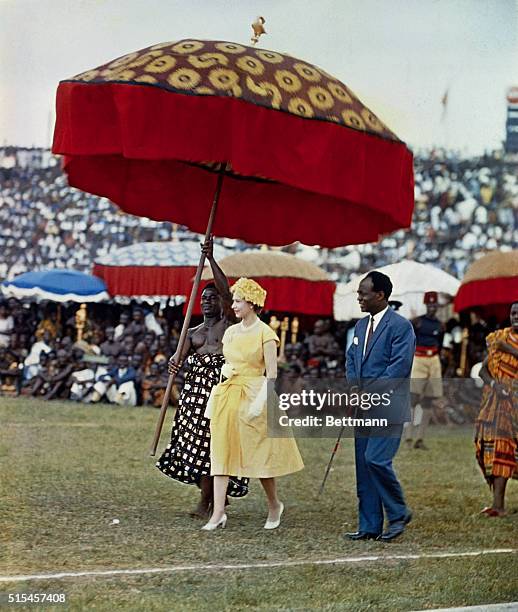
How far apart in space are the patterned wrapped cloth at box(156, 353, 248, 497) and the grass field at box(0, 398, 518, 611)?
0.73 feet

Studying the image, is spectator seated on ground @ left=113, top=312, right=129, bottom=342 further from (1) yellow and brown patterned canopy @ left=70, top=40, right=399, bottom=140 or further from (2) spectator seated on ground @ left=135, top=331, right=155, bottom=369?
(1) yellow and brown patterned canopy @ left=70, top=40, right=399, bottom=140

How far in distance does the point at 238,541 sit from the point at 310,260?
781 cm

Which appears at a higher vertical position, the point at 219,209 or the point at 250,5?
the point at 250,5

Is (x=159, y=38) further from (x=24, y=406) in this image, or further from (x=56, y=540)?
(x=24, y=406)

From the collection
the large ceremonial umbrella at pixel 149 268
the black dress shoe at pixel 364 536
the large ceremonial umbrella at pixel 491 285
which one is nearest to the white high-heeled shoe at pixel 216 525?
the black dress shoe at pixel 364 536

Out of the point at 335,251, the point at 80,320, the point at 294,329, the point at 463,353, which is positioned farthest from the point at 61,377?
the point at 463,353

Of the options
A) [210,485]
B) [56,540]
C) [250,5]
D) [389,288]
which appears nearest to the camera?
[56,540]

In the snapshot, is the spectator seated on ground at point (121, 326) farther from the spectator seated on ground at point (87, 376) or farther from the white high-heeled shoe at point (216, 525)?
the white high-heeled shoe at point (216, 525)

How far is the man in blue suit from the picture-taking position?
5.73m

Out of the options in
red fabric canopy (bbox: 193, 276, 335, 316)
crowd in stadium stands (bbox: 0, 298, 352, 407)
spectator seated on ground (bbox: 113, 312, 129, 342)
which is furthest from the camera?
spectator seated on ground (bbox: 113, 312, 129, 342)

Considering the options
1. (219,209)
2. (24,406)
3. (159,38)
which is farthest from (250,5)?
(24,406)

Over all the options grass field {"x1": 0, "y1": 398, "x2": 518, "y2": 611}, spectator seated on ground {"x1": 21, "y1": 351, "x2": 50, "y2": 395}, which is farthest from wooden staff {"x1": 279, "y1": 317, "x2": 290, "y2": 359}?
grass field {"x1": 0, "y1": 398, "x2": 518, "y2": 611}

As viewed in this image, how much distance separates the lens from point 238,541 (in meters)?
5.65

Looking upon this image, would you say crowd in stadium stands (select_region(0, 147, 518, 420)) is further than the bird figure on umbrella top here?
Yes
